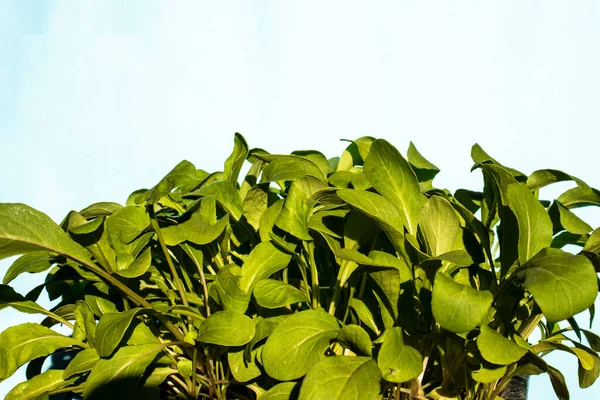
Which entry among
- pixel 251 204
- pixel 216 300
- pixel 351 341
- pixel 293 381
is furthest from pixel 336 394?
pixel 251 204

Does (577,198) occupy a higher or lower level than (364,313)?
higher

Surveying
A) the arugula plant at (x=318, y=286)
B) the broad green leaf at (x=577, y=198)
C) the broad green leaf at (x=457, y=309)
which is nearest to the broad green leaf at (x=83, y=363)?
the arugula plant at (x=318, y=286)

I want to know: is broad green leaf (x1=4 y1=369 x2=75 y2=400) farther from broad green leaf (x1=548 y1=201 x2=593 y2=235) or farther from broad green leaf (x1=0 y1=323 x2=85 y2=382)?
broad green leaf (x1=548 y1=201 x2=593 y2=235)

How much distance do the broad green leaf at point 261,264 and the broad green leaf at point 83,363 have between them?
0.97ft

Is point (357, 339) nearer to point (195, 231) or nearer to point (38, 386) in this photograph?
point (195, 231)

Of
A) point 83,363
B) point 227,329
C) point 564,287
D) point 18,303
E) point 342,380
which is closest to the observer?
point 564,287

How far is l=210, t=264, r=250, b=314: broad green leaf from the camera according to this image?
1.13 m

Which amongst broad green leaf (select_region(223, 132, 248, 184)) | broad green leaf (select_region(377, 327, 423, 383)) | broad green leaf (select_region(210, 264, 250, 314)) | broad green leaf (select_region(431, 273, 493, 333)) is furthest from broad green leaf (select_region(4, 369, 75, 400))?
broad green leaf (select_region(431, 273, 493, 333))

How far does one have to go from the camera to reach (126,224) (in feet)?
4.11

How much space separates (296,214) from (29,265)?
0.53m

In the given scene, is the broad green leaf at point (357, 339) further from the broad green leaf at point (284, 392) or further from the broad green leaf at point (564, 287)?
the broad green leaf at point (564, 287)

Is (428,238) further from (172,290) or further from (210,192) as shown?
(172,290)

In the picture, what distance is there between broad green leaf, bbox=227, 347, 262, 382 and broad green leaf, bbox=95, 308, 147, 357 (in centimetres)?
17

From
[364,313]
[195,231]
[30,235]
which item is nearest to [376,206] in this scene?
[364,313]
